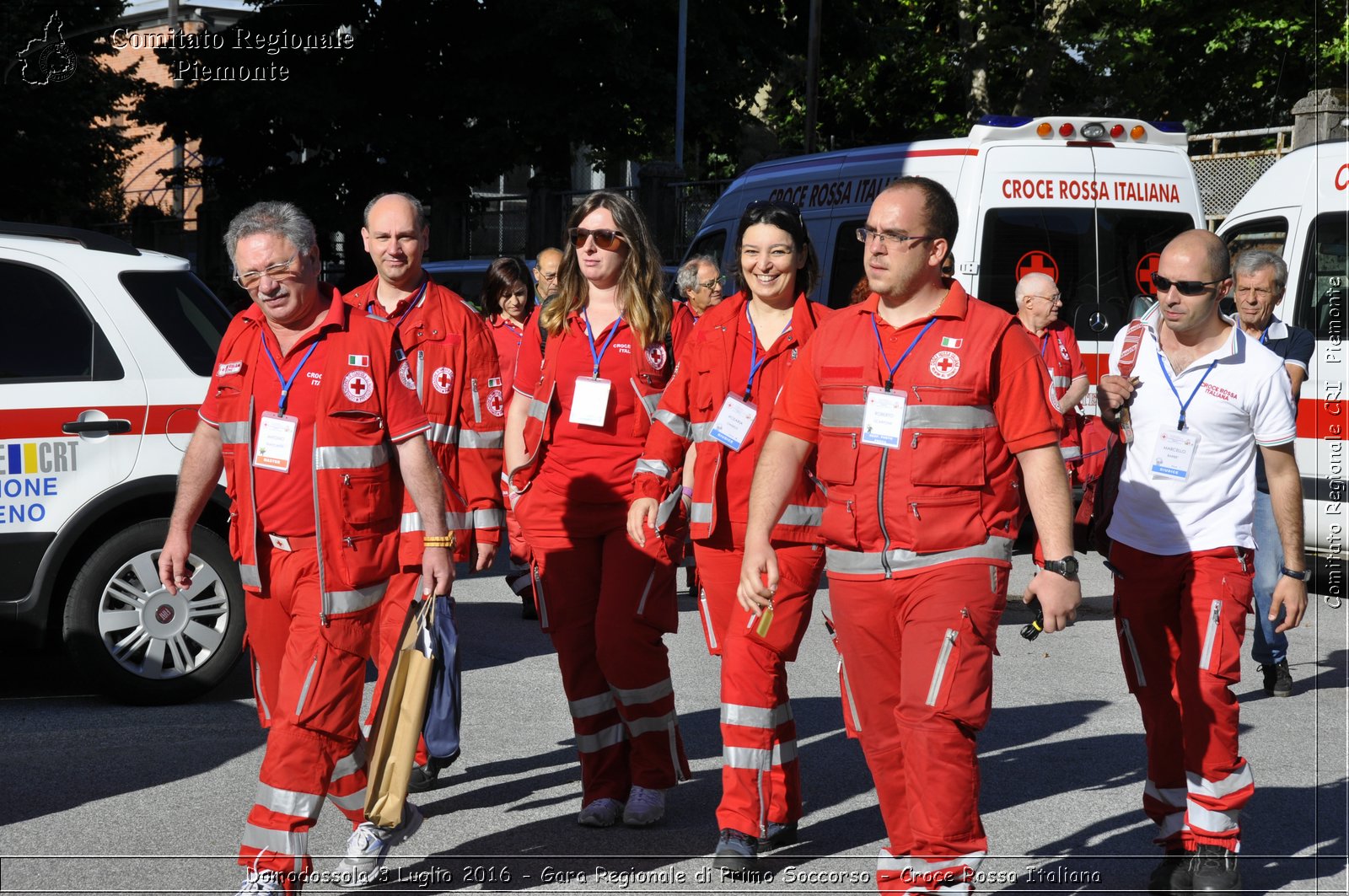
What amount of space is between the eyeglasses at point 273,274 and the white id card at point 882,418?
172 cm

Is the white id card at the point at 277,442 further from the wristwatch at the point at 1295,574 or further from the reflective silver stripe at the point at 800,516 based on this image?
the wristwatch at the point at 1295,574

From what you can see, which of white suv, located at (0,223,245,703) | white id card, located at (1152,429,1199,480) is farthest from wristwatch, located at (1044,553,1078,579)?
white suv, located at (0,223,245,703)

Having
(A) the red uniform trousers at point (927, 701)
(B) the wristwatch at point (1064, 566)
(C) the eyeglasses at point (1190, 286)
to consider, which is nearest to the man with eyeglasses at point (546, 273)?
(C) the eyeglasses at point (1190, 286)

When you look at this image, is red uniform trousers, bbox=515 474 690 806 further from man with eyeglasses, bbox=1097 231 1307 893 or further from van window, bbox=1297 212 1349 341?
van window, bbox=1297 212 1349 341

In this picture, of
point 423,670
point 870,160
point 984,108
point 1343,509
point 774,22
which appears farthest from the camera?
point 984,108

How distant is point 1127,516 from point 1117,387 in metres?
0.43

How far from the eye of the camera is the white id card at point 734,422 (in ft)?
16.8

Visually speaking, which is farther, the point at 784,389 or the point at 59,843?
the point at 59,843

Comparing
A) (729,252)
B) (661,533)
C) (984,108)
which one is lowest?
(661,533)

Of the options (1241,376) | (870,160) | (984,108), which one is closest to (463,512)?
(1241,376)

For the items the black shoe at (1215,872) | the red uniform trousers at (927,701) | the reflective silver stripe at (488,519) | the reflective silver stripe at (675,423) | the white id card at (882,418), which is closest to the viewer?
the red uniform trousers at (927,701)

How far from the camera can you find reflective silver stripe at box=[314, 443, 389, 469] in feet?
14.6

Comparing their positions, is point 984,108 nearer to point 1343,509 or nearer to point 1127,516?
point 1343,509

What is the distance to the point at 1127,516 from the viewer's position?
16.4 ft
